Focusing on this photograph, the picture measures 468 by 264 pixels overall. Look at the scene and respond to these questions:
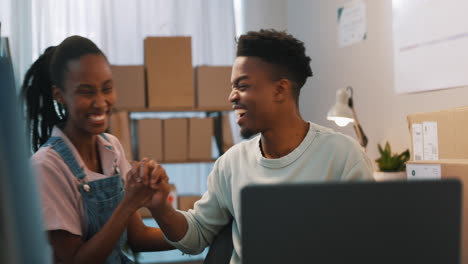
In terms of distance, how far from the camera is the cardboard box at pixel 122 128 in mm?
3451

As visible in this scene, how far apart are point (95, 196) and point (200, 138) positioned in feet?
7.55

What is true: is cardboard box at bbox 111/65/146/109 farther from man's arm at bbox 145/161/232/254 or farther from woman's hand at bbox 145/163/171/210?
woman's hand at bbox 145/163/171/210

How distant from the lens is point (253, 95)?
4.60 ft

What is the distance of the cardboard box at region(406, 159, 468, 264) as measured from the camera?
116cm

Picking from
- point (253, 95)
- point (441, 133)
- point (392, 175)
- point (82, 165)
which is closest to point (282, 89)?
point (253, 95)

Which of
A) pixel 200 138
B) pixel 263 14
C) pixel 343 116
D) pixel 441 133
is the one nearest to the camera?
pixel 441 133

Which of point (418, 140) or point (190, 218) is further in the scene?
point (418, 140)

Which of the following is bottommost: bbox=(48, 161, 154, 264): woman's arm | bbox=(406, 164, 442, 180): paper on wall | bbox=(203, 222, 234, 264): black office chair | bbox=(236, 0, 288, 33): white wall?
bbox=(203, 222, 234, 264): black office chair

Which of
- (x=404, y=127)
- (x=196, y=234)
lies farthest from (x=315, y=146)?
(x=404, y=127)

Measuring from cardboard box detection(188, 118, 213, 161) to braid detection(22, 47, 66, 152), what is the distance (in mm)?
2148

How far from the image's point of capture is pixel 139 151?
358cm

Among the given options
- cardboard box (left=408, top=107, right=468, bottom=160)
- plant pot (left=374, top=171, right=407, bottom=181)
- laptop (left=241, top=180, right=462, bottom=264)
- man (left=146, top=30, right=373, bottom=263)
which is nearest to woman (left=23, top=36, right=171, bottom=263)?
man (left=146, top=30, right=373, bottom=263)

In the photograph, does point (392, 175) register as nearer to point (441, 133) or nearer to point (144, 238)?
point (441, 133)

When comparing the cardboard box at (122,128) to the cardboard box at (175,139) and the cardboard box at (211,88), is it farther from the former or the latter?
the cardboard box at (211,88)
